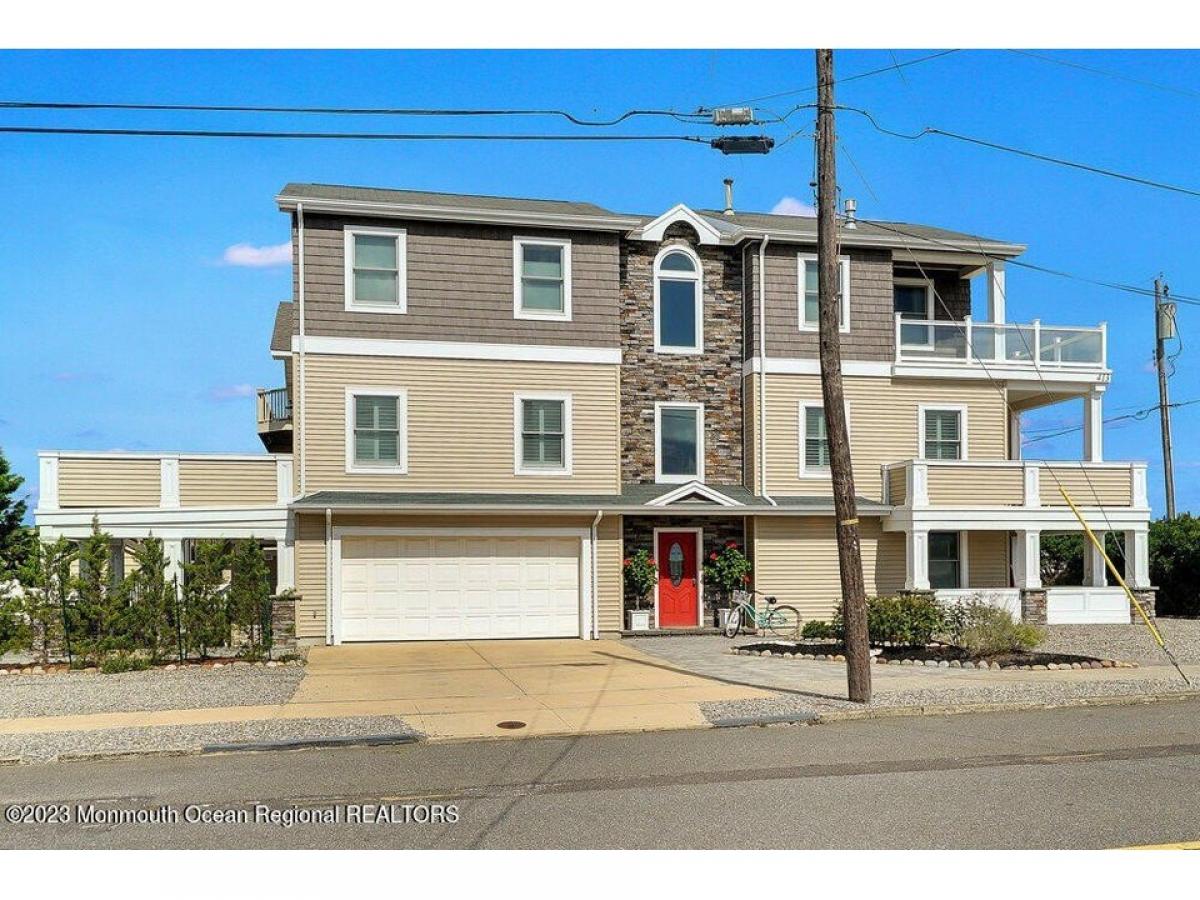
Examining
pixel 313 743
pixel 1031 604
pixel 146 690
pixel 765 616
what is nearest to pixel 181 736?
pixel 313 743

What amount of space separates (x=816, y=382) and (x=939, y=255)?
431cm

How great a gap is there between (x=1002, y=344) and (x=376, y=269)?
13882mm

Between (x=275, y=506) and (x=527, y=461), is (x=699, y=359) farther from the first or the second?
(x=275, y=506)

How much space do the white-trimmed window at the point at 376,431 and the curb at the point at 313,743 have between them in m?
10.7

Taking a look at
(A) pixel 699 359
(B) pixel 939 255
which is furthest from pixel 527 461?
(B) pixel 939 255

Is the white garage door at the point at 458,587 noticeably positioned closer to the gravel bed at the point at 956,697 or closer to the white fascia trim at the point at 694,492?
the white fascia trim at the point at 694,492

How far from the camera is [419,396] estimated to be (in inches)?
859

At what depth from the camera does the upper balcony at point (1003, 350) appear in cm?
2472

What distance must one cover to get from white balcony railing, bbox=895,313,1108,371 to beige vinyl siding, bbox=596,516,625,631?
7.56m

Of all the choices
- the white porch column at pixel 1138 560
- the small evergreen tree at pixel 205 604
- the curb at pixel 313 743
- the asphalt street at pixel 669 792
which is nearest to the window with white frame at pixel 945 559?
the white porch column at pixel 1138 560

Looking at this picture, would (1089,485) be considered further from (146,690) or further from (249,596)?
(146,690)

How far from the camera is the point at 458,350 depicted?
867 inches

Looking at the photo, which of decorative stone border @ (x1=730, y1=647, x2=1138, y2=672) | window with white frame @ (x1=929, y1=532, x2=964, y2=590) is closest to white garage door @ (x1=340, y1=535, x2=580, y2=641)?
decorative stone border @ (x1=730, y1=647, x2=1138, y2=672)

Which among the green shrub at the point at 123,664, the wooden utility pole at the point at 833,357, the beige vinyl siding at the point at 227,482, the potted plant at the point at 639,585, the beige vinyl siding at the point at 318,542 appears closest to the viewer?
the wooden utility pole at the point at 833,357
